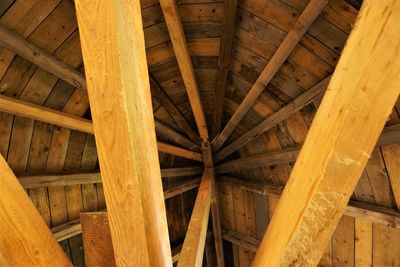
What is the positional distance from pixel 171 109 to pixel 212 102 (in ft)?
1.83

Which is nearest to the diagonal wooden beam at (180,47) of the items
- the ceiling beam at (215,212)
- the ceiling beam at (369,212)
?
the ceiling beam at (215,212)

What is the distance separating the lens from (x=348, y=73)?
102cm

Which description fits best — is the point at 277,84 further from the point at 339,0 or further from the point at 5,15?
the point at 5,15

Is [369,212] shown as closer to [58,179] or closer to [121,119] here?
[121,119]

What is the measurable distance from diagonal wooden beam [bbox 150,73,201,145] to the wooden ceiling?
0.6 inches

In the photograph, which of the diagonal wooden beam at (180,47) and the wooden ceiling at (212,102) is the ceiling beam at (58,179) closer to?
the wooden ceiling at (212,102)

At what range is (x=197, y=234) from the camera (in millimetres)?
2486

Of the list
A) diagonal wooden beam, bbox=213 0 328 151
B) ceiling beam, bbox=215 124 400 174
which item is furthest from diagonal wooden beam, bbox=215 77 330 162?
diagonal wooden beam, bbox=213 0 328 151

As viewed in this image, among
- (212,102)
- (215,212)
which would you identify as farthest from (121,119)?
(215,212)

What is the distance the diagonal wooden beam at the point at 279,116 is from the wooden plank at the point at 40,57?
200 cm

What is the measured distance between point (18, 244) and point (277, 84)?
9.00 ft

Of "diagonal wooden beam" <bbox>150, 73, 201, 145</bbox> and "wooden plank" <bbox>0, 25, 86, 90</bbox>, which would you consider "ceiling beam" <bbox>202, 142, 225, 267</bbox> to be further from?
"wooden plank" <bbox>0, 25, 86, 90</bbox>

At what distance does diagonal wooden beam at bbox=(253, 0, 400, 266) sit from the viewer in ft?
3.22

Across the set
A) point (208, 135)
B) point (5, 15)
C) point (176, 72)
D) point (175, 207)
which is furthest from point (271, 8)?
point (175, 207)
